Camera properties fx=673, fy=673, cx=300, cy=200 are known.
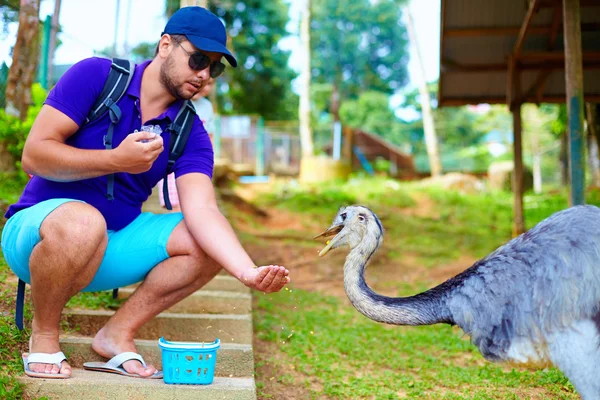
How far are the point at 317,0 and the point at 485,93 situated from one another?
3034 centimetres

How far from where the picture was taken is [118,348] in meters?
3.45

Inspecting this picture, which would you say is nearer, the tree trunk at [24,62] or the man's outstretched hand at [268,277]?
the man's outstretched hand at [268,277]

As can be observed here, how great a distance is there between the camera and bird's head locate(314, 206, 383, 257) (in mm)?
3395

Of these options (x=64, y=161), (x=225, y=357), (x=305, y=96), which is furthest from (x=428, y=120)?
(x=64, y=161)

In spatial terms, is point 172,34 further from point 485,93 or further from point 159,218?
point 485,93

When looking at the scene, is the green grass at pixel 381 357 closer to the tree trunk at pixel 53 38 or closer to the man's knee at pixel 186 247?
the man's knee at pixel 186 247

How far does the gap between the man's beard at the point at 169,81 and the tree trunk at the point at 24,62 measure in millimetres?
3728

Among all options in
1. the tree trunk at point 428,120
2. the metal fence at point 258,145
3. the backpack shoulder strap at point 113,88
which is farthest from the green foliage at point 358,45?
the backpack shoulder strap at point 113,88

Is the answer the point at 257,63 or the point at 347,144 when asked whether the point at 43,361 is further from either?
the point at 257,63

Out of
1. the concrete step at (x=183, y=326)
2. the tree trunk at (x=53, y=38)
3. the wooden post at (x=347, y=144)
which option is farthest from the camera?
the wooden post at (x=347, y=144)

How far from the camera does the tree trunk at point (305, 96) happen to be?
19.5 meters

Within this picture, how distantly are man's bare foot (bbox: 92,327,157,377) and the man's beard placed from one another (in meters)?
1.27

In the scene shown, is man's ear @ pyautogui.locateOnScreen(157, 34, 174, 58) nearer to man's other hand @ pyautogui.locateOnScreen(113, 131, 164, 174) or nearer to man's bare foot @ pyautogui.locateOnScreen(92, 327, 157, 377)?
man's other hand @ pyautogui.locateOnScreen(113, 131, 164, 174)

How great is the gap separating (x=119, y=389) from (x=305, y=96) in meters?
17.2
